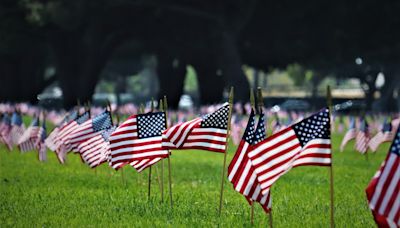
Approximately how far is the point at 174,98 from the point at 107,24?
9.38 meters

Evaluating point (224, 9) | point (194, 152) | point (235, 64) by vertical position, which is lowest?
point (194, 152)

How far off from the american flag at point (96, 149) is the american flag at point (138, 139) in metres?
1.92

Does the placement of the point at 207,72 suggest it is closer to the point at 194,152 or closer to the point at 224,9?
the point at 224,9

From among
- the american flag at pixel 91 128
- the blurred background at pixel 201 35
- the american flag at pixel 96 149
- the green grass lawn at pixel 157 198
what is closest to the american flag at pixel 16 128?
the green grass lawn at pixel 157 198

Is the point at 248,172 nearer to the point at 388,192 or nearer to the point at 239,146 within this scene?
the point at 239,146

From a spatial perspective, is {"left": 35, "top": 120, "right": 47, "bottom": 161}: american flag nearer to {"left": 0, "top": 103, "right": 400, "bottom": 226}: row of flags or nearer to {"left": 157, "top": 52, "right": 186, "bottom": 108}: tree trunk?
{"left": 0, "top": 103, "right": 400, "bottom": 226}: row of flags

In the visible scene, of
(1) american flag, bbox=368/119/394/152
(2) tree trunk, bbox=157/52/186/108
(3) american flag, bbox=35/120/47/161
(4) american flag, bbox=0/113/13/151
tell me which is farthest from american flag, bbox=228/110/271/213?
(2) tree trunk, bbox=157/52/186/108

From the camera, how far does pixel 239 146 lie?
9938 millimetres

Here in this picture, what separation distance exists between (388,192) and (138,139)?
4.96m

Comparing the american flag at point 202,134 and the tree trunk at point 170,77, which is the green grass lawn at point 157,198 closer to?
the american flag at point 202,134

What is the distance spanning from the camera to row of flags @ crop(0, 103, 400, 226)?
7.76m

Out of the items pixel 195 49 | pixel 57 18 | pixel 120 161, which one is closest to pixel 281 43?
pixel 195 49

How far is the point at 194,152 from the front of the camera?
26.2m

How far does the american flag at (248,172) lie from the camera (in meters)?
A: 9.38
